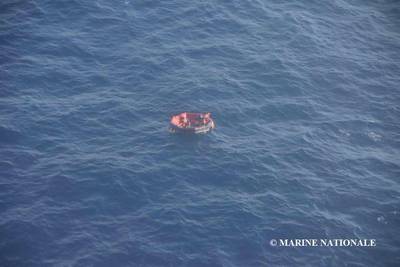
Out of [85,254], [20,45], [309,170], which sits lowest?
[85,254]

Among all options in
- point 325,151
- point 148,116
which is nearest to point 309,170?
point 325,151

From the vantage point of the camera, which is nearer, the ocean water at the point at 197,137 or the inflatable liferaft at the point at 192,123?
the ocean water at the point at 197,137

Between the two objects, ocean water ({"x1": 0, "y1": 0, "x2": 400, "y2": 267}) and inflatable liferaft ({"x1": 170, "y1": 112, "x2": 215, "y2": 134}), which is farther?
inflatable liferaft ({"x1": 170, "y1": 112, "x2": 215, "y2": 134})

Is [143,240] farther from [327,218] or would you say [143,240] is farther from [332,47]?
[332,47]
